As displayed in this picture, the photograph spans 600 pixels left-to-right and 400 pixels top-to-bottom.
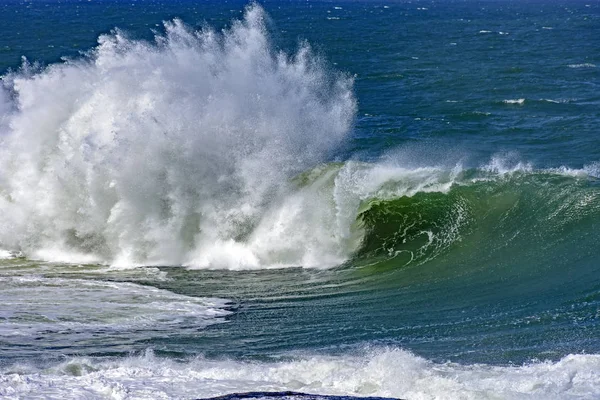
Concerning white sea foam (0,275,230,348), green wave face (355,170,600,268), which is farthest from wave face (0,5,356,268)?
white sea foam (0,275,230,348)

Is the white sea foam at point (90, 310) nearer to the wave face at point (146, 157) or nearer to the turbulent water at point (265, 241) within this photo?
the turbulent water at point (265, 241)

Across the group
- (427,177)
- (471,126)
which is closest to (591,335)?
(427,177)

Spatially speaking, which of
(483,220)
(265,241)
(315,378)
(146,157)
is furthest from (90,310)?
(483,220)

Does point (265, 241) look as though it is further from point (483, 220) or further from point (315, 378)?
point (315, 378)

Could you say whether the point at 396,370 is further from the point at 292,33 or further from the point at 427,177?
the point at 292,33

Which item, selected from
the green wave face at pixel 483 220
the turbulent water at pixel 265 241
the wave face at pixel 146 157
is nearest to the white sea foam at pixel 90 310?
the turbulent water at pixel 265 241

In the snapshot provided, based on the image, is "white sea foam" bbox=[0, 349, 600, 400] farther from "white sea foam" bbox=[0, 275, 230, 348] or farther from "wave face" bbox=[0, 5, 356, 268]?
"wave face" bbox=[0, 5, 356, 268]
